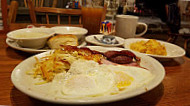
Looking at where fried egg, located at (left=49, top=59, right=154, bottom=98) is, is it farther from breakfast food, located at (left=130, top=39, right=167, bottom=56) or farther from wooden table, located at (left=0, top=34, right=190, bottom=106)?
breakfast food, located at (left=130, top=39, right=167, bottom=56)

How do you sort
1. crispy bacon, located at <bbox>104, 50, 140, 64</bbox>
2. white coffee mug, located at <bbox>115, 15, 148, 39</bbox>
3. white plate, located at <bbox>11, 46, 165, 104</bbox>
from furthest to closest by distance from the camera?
white coffee mug, located at <bbox>115, 15, 148, 39</bbox>
crispy bacon, located at <bbox>104, 50, 140, 64</bbox>
white plate, located at <bbox>11, 46, 165, 104</bbox>

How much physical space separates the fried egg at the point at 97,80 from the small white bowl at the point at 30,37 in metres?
0.42

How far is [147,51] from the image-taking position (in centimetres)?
102

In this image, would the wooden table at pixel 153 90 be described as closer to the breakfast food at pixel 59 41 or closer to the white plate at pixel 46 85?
the white plate at pixel 46 85

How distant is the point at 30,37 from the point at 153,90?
0.83 meters

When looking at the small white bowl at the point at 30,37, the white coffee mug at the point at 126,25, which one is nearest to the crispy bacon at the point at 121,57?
the small white bowl at the point at 30,37

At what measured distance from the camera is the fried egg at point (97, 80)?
51cm

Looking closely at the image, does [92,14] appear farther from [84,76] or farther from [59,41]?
[84,76]

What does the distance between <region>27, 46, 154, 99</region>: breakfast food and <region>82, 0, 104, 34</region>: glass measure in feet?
2.55

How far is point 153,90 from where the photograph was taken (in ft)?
2.15

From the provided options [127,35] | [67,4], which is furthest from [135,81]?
[67,4]

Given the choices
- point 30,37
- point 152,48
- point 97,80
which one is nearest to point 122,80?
point 97,80

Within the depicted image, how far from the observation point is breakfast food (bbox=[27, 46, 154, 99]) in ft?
1.69

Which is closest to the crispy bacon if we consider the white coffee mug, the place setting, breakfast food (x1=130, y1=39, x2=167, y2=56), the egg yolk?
the place setting
